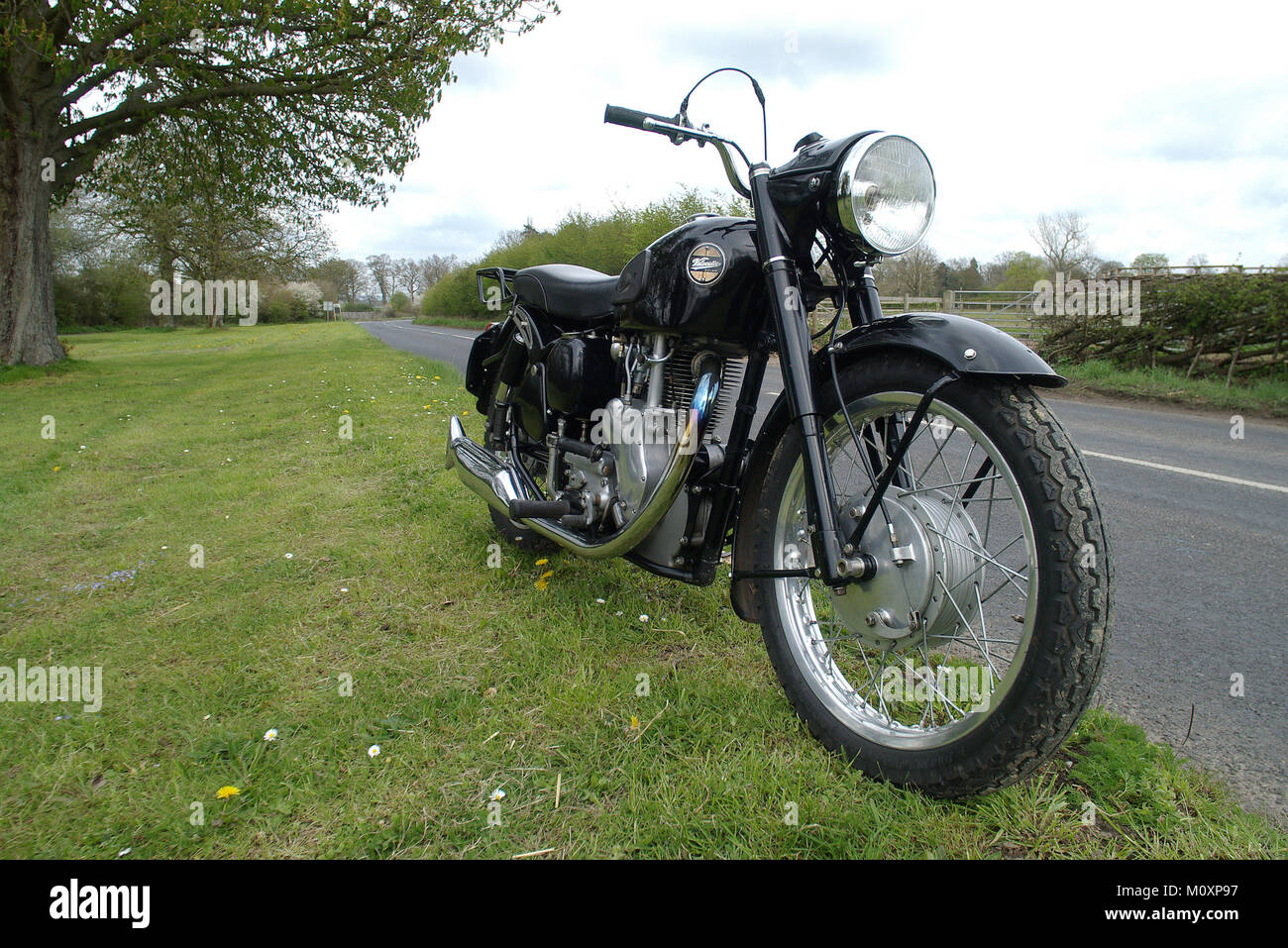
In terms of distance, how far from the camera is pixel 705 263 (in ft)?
7.32

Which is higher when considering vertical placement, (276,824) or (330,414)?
(330,414)

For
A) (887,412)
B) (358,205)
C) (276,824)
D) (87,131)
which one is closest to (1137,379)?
(887,412)

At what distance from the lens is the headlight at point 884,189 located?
186cm

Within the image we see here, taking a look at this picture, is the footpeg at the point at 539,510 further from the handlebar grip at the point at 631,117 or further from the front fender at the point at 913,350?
the handlebar grip at the point at 631,117

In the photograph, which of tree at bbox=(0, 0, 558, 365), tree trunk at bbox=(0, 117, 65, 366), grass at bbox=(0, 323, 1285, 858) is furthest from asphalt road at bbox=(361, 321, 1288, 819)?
tree trunk at bbox=(0, 117, 65, 366)

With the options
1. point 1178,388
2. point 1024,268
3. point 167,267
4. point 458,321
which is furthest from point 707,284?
point 167,267

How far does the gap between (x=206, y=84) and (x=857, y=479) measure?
1467cm

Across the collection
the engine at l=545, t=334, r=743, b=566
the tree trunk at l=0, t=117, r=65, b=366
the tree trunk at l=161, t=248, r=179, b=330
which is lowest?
the engine at l=545, t=334, r=743, b=566

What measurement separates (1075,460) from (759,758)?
1.06 meters

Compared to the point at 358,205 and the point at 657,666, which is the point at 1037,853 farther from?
the point at 358,205

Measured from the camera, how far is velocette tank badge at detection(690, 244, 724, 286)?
2.21m

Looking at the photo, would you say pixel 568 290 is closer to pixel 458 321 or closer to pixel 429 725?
pixel 429 725

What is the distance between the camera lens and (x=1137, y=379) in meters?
9.70

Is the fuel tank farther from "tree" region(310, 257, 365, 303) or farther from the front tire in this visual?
"tree" region(310, 257, 365, 303)
